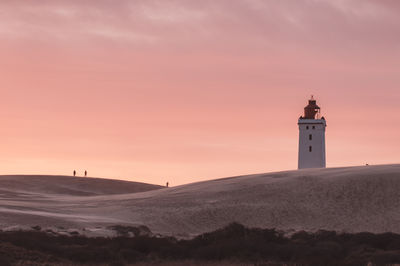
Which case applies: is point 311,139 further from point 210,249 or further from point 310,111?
point 210,249

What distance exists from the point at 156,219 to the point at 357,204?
13.0m

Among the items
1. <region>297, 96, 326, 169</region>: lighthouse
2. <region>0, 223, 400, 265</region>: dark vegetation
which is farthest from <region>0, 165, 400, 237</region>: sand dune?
<region>297, 96, 326, 169</region>: lighthouse

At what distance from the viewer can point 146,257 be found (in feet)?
112

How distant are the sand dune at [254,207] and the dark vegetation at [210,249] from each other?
670 centimetres

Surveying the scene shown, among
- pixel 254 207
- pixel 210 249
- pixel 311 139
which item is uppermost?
pixel 311 139

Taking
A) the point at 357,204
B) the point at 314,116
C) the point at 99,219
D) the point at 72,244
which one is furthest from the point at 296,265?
the point at 314,116

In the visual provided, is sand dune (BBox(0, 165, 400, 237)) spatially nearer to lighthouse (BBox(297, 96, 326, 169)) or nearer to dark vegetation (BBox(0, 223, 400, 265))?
dark vegetation (BBox(0, 223, 400, 265))

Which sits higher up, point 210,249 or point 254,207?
point 254,207

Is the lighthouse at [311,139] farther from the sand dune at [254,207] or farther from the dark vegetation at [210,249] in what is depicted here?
the dark vegetation at [210,249]

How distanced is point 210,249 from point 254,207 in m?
23.4

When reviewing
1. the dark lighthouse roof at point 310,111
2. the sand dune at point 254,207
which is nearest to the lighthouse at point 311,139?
the dark lighthouse roof at point 310,111

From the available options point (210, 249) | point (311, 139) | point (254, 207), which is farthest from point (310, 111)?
point (210, 249)

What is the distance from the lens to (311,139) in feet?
301

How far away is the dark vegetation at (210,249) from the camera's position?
3170 cm
